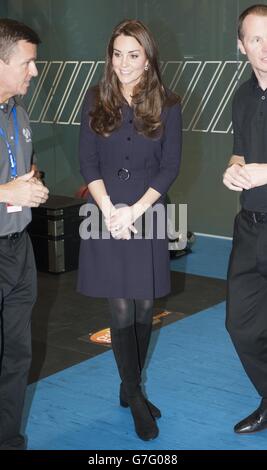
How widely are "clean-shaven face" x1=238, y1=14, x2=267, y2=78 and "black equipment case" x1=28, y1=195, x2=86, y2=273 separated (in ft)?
11.0

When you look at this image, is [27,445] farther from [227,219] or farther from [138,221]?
[227,219]

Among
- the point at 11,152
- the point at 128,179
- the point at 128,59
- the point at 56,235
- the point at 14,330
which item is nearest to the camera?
the point at 11,152

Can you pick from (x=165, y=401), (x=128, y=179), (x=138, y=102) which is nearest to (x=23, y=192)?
(x=128, y=179)

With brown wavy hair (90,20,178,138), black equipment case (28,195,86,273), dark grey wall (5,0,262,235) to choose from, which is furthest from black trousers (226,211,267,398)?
dark grey wall (5,0,262,235)

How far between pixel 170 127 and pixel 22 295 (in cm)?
96

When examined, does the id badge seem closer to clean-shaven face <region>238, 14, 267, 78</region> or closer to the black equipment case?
clean-shaven face <region>238, 14, 267, 78</region>

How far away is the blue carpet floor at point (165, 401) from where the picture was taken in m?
3.07

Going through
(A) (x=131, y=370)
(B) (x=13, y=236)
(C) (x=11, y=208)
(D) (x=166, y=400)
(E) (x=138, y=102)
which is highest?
(E) (x=138, y=102)

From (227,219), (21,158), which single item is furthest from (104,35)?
(21,158)

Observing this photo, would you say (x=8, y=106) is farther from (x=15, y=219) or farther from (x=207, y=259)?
(x=207, y=259)

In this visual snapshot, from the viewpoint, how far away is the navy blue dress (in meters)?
3.04

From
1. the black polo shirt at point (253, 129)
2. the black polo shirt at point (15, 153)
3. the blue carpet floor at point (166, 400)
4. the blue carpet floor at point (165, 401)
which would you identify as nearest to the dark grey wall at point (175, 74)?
the blue carpet floor at point (166, 400)

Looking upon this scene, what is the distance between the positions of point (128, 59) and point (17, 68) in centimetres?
58

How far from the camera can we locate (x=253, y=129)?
9.66ft
